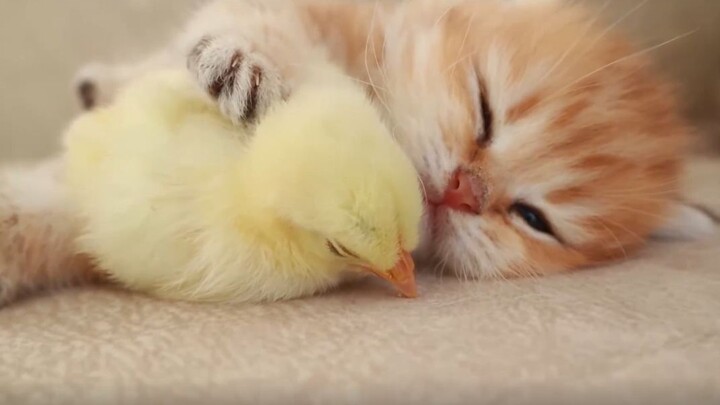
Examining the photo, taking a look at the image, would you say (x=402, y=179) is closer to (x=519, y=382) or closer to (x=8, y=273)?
(x=519, y=382)

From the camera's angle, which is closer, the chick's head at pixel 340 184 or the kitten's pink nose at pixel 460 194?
the chick's head at pixel 340 184

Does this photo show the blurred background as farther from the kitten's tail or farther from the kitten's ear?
the kitten's tail

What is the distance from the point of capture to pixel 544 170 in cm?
87

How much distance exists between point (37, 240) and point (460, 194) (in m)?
0.43

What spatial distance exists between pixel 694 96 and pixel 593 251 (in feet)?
2.59

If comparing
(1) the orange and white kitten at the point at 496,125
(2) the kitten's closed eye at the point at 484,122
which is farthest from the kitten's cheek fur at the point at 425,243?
(2) the kitten's closed eye at the point at 484,122

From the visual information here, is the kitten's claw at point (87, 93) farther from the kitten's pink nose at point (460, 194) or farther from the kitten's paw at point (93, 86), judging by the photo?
the kitten's pink nose at point (460, 194)

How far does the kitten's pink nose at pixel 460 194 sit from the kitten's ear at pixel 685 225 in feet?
1.02

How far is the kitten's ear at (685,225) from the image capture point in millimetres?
998

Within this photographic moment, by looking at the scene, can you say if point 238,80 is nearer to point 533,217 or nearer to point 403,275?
point 403,275

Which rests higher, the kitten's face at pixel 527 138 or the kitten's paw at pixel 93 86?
the kitten's paw at pixel 93 86

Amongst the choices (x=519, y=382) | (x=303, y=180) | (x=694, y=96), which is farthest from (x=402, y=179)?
(x=694, y=96)

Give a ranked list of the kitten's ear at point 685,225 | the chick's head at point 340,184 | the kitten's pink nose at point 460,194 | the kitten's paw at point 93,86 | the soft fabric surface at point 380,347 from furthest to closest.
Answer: the kitten's paw at point 93,86 < the kitten's ear at point 685,225 < the kitten's pink nose at point 460,194 < the chick's head at point 340,184 < the soft fabric surface at point 380,347

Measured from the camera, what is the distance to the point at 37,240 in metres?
0.77
